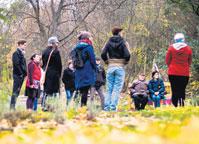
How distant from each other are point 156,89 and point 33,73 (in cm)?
433

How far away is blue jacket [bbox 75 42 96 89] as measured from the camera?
10539mm

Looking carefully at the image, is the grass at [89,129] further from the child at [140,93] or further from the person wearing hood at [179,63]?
the child at [140,93]

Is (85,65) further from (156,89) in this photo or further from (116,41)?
(156,89)

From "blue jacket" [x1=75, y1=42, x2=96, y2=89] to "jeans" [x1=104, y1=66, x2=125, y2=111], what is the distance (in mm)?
808

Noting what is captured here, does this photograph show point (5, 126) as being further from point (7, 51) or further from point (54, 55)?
point (7, 51)

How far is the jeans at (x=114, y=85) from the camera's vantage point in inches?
→ 444

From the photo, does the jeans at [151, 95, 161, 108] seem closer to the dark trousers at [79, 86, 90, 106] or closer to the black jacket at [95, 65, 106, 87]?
the black jacket at [95, 65, 106, 87]

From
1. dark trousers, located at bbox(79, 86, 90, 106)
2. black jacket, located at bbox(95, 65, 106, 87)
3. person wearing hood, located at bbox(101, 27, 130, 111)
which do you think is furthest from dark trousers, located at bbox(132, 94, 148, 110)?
dark trousers, located at bbox(79, 86, 90, 106)

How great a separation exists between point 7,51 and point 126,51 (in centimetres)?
1542

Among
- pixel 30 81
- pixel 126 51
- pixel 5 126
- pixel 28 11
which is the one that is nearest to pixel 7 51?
pixel 28 11

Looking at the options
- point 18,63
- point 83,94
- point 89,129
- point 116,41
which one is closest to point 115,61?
point 116,41

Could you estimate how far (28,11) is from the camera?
24.4 metres

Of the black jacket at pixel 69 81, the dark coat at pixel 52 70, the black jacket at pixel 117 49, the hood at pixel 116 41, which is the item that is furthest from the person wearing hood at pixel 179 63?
the black jacket at pixel 69 81

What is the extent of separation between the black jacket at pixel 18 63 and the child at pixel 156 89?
472 centimetres
